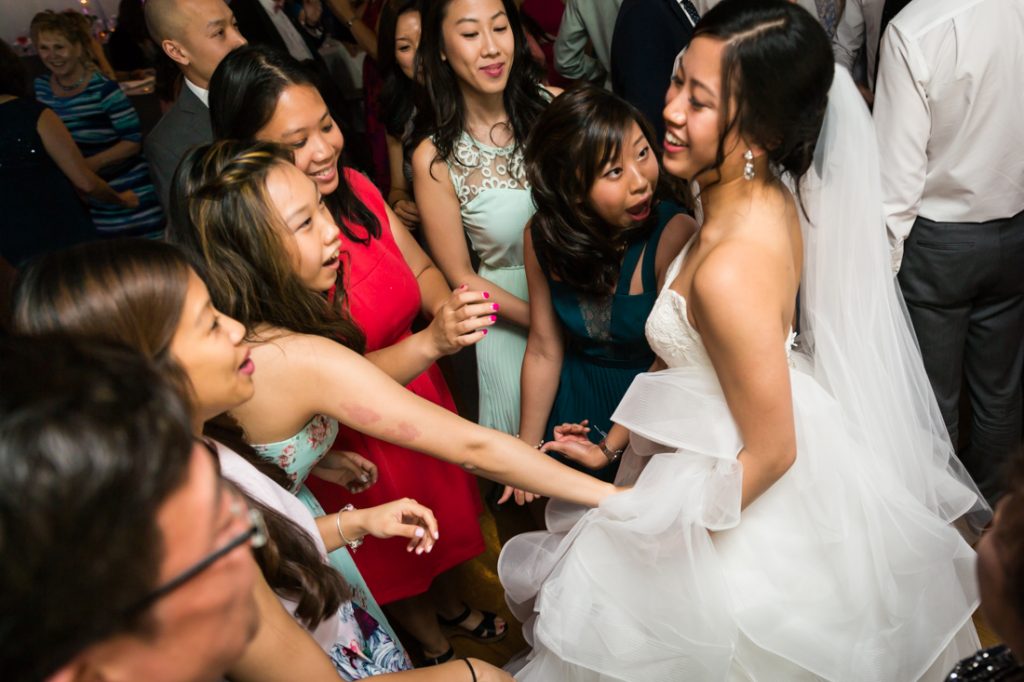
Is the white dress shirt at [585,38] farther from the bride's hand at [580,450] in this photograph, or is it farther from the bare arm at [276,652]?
the bare arm at [276,652]

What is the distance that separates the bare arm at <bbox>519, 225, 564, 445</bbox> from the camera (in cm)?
202

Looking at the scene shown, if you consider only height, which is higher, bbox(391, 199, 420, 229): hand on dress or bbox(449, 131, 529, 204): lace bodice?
bbox(449, 131, 529, 204): lace bodice

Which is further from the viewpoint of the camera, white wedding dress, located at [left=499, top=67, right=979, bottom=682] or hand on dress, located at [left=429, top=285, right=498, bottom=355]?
hand on dress, located at [left=429, top=285, right=498, bottom=355]

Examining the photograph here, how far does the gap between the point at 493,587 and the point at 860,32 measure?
2.15 metres

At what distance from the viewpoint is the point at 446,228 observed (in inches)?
90.8

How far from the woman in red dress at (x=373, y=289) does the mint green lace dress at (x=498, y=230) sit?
0.24 m

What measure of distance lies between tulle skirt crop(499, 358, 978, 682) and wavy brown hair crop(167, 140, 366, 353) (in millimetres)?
652

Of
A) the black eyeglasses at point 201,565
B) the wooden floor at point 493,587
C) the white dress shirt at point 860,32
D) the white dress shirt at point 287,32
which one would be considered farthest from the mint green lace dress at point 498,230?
the white dress shirt at point 287,32

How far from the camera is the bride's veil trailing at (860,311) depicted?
1.46 meters

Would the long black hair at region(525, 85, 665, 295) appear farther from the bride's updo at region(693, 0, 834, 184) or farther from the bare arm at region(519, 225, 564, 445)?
the bride's updo at region(693, 0, 834, 184)

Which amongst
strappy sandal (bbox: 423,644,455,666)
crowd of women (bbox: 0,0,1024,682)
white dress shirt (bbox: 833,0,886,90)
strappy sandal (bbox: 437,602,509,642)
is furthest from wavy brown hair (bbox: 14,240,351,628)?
white dress shirt (bbox: 833,0,886,90)

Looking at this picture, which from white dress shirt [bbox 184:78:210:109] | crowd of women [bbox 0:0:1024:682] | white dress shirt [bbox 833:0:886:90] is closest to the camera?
crowd of women [bbox 0:0:1024:682]

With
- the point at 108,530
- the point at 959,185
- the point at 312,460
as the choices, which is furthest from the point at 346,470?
the point at 959,185

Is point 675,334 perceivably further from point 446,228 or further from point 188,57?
point 188,57
